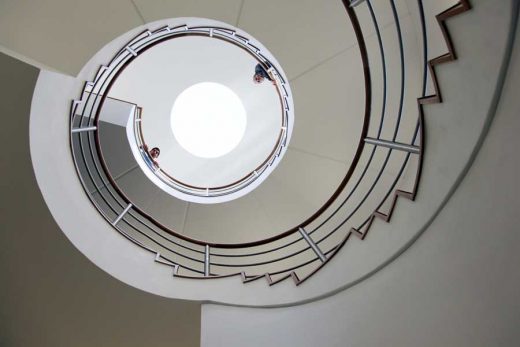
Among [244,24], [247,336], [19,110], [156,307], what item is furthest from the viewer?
[244,24]

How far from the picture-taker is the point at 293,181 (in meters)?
5.22

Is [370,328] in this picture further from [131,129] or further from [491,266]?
[131,129]

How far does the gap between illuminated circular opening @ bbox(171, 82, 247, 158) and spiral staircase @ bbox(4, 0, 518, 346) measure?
162 cm

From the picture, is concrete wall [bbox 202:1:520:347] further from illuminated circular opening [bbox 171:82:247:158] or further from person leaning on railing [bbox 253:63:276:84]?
illuminated circular opening [bbox 171:82:247:158]

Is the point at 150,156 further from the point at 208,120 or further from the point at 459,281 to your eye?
the point at 459,281

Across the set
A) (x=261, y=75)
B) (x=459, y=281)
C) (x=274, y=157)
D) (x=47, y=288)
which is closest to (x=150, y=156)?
(x=274, y=157)

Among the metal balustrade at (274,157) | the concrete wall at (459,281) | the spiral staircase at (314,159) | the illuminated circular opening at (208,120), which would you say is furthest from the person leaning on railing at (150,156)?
the concrete wall at (459,281)

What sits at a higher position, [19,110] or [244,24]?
[244,24]

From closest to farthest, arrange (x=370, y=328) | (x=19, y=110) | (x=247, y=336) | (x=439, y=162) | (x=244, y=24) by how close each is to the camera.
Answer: (x=439, y=162)
(x=370, y=328)
(x=19, y=110)
(x=247, y=336)
(x=244, y=24)

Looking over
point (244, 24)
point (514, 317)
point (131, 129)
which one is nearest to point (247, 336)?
point (514, 317)

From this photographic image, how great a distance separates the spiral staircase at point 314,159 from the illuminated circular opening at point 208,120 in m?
1.62

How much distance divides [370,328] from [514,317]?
2.64ft

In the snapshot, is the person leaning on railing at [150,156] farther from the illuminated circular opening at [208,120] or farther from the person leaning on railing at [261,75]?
the person leaning on railing at [261,75]

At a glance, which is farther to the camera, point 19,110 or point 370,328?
point 19,110
